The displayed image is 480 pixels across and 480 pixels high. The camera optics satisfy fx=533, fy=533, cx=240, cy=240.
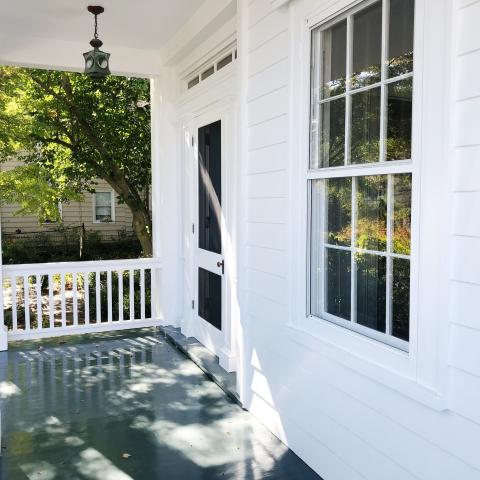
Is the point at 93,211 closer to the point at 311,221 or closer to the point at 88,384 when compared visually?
the point at 88,384

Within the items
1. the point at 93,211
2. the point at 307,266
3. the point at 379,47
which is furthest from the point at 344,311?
the point at 93,211

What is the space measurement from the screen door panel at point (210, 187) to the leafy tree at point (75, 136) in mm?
3386

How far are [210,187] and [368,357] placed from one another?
283cm

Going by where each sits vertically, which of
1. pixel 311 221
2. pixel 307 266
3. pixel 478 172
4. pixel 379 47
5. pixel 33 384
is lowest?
pixel 33 384

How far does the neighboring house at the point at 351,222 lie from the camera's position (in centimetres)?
189

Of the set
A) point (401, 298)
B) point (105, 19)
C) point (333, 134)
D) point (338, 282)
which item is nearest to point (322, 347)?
point (338, 282)

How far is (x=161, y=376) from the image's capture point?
441 cm

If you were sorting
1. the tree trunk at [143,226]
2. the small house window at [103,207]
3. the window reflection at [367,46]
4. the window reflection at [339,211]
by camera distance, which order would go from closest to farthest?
the window reflection at [367,46], the window reflection at [339,211], the tree trunk at [143,226], the small house window at [103,207]

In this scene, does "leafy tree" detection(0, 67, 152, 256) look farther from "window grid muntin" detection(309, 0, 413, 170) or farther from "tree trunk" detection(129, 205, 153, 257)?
"window grid muntin" detection(309, 0, 413, 170)

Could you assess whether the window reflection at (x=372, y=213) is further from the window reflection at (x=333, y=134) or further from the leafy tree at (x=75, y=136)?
the leafy tree at (x=75, y=136)

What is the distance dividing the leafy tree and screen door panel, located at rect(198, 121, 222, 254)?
3386mm

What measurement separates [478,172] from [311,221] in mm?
1154

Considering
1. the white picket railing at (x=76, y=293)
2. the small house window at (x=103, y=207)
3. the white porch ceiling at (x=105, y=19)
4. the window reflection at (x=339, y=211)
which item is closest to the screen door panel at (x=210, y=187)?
the white porch ceiling at (x=105, y=19)

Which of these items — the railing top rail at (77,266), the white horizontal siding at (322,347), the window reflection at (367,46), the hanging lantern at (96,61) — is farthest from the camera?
the railing top rail at (77,266)
